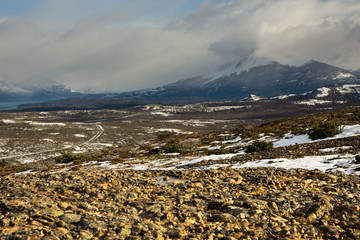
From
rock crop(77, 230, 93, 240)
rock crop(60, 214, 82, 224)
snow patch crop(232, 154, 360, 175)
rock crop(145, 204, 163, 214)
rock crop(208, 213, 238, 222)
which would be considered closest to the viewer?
rock crop(77, 230, 93, 240)

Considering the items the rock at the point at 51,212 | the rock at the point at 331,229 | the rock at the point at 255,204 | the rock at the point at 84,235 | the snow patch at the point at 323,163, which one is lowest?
the snow patch at the point at 323,163

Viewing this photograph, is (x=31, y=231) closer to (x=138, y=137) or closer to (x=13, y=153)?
(x=13, y=153)

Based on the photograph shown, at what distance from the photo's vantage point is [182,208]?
25.8 feet

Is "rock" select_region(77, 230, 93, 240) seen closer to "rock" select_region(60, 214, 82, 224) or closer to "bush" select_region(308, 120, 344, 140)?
"rock" select_region(60, 214, 82, 224)

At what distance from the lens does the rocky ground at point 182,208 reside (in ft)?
20.9

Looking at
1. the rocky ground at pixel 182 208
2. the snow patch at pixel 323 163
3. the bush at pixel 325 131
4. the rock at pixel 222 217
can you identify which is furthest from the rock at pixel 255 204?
the bush at pixel 325 131

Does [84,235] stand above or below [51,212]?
below

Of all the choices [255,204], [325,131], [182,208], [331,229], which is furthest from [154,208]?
[325,131]

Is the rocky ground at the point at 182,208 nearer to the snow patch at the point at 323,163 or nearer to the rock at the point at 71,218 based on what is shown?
the rock at the point at 71,218

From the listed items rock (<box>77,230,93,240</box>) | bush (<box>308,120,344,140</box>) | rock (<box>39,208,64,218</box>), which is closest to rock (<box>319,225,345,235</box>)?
rock (<box>77,230,93,240</box>)

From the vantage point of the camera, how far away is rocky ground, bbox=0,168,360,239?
638cm

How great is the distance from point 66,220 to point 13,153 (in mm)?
77479

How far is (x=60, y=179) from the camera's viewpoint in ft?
36.5

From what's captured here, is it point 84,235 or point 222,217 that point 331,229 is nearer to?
point 222,217
